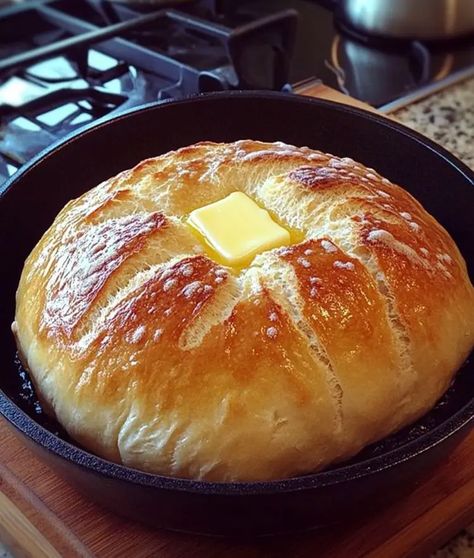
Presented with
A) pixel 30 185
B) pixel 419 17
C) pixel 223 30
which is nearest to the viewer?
pixel 30 185

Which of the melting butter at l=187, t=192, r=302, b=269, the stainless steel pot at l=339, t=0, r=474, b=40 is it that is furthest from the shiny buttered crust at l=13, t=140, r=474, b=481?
the stainless steel pot at l=339, t=0, r=474, b=40

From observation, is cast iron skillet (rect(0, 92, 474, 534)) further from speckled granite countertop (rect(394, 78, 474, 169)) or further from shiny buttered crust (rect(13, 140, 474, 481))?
speckled granite countertop (rect(394, 78, 474, 169))

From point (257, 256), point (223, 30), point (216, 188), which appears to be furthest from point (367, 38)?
point (257, 256)

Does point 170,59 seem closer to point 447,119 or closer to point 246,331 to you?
point 447,119

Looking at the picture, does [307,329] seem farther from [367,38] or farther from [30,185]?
[367,38]

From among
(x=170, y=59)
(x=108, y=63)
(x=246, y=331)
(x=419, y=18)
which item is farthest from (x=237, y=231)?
(x=419, y=18)

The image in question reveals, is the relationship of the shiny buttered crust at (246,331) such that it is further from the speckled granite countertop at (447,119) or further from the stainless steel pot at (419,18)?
the stainless steel pot at (419,18)

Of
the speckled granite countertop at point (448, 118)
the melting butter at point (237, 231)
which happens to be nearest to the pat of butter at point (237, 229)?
the melting butter at point (237, 231)
